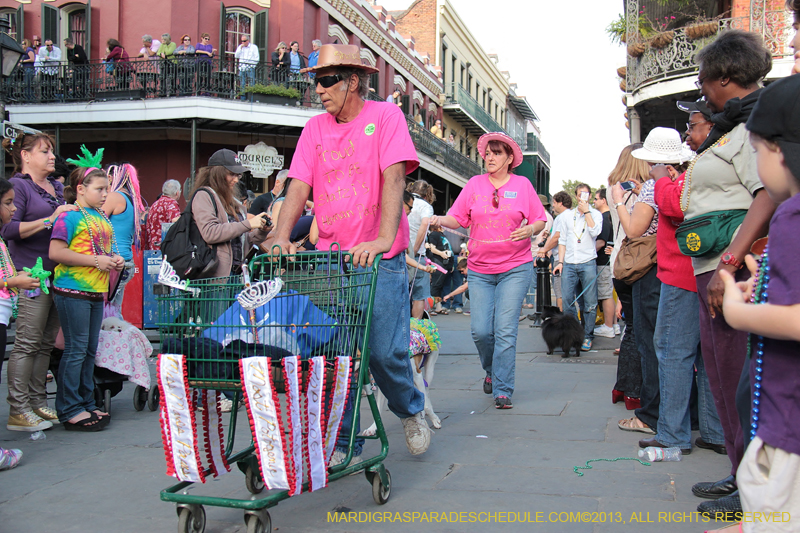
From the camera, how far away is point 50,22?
2145cm

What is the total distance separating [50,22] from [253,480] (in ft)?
73.3

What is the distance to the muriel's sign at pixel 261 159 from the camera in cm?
2047

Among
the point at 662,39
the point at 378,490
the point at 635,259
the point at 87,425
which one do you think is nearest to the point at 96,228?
the point at 87,425

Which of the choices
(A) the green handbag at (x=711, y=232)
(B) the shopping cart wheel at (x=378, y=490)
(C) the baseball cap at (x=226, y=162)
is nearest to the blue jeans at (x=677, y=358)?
(A) the green handbag at (x=711, y=232)

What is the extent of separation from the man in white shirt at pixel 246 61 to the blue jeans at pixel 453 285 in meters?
8.98

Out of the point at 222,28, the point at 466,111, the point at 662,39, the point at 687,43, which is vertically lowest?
the point at 687,43

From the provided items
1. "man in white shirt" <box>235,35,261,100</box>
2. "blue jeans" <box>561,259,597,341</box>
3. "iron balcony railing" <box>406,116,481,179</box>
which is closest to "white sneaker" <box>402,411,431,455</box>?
"blue jeans" <box>561,259,597,341</box>

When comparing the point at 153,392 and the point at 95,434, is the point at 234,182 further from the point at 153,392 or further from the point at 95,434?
the point at 95,434

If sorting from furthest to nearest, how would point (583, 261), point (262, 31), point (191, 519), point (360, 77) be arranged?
point (262, 31), point (583, 261), point (360, 77), point (191, 519)

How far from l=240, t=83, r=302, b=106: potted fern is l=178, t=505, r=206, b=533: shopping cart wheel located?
1845 cm

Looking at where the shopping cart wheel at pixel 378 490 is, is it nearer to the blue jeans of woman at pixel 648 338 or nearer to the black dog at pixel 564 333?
the blue jeans of woman at pixel 648 338

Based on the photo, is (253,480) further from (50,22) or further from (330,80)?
(50,22)

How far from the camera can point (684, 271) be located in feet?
12.7

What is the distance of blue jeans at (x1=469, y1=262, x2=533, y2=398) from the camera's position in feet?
18.4
